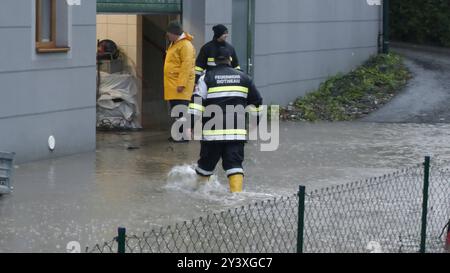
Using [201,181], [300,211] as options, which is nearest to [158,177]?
[201,181]

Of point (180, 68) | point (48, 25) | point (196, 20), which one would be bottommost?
point (180, 68)

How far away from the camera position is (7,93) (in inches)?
474

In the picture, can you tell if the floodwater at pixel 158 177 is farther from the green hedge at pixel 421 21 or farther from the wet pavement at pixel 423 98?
the green hedge at pixel 421 21

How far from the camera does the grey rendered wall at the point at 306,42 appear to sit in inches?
693

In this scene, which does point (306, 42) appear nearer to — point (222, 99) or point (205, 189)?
point (205, 189)

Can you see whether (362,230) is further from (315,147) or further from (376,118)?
(376,118)

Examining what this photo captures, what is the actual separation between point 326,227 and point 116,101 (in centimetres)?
691

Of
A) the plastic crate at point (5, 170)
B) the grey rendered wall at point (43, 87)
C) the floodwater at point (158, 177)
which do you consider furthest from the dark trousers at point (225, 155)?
the grey rendered wall at point (43, 87)

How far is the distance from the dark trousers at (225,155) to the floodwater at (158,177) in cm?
29

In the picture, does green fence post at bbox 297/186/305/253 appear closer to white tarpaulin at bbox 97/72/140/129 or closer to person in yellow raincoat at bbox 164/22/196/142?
person in yellow raincoat at bbox 164/22/196/142

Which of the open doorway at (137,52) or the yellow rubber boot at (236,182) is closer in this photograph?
the yellow rubber boot at (236,182)

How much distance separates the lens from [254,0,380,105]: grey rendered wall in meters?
17.6

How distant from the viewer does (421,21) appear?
2602 centimetres

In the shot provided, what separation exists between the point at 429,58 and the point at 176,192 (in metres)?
13.5
